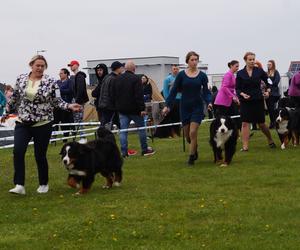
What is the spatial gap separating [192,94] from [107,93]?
241 centimetres

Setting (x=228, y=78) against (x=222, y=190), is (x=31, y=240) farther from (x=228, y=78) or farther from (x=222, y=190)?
(x=228, y=78)

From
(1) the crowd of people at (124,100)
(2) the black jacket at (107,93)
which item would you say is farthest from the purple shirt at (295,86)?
(2) the black jacket at (107,93)

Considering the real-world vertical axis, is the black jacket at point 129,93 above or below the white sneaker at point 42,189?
above

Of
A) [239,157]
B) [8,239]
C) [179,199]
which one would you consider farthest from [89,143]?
[239,157]

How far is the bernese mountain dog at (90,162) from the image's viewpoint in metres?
7.48

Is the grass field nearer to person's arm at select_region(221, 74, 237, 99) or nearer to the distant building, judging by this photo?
person's arm at select_region(221, 74, 237, 99)

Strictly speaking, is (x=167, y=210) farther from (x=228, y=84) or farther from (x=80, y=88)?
(x=80, y=88)

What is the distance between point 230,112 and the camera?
13633 mm

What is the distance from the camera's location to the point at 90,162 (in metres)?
7.57

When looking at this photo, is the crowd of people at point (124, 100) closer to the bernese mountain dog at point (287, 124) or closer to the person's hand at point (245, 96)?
the person's hand at point (245, 96)

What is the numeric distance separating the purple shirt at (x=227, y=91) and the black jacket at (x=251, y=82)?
4.89 feet

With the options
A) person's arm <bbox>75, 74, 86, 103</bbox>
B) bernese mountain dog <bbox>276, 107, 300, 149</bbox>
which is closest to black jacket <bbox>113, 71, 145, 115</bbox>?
person's arm <bbox>75, 74, 86, 103</bbox>

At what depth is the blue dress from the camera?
9727 mm

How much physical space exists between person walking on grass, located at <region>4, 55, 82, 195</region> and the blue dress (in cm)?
263
